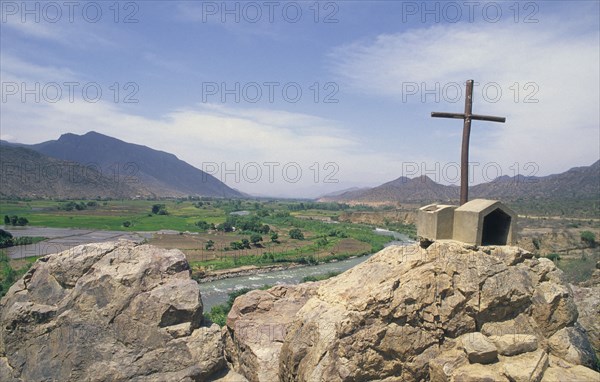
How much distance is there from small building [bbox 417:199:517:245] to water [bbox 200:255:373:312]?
26441mm

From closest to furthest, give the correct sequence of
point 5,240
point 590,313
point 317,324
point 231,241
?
point 317,324
point 590,313
point 5,240
point 231,241

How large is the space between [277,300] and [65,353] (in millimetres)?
7129

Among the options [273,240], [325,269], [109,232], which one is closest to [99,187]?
[109,232]

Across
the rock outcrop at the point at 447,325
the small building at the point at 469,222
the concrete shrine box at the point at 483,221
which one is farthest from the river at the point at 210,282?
the concrete shrine box at the point at 483,221

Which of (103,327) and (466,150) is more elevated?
(466,150)

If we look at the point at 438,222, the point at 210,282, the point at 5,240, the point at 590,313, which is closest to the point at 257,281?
the point at 210,282

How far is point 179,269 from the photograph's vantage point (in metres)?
13.6

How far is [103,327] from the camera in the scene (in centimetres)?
1220

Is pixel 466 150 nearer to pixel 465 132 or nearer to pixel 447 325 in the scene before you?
pixel 465 132

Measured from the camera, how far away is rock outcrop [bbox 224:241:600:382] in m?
9.50

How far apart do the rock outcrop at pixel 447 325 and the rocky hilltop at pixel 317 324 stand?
0.03 meters

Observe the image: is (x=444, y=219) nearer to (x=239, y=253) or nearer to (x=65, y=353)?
(x=65, y=353)

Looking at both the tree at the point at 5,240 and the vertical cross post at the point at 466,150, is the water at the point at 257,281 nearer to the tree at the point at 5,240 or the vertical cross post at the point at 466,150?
the vertical cross post at the point at 466,150

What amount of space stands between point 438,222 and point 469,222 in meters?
0.84
